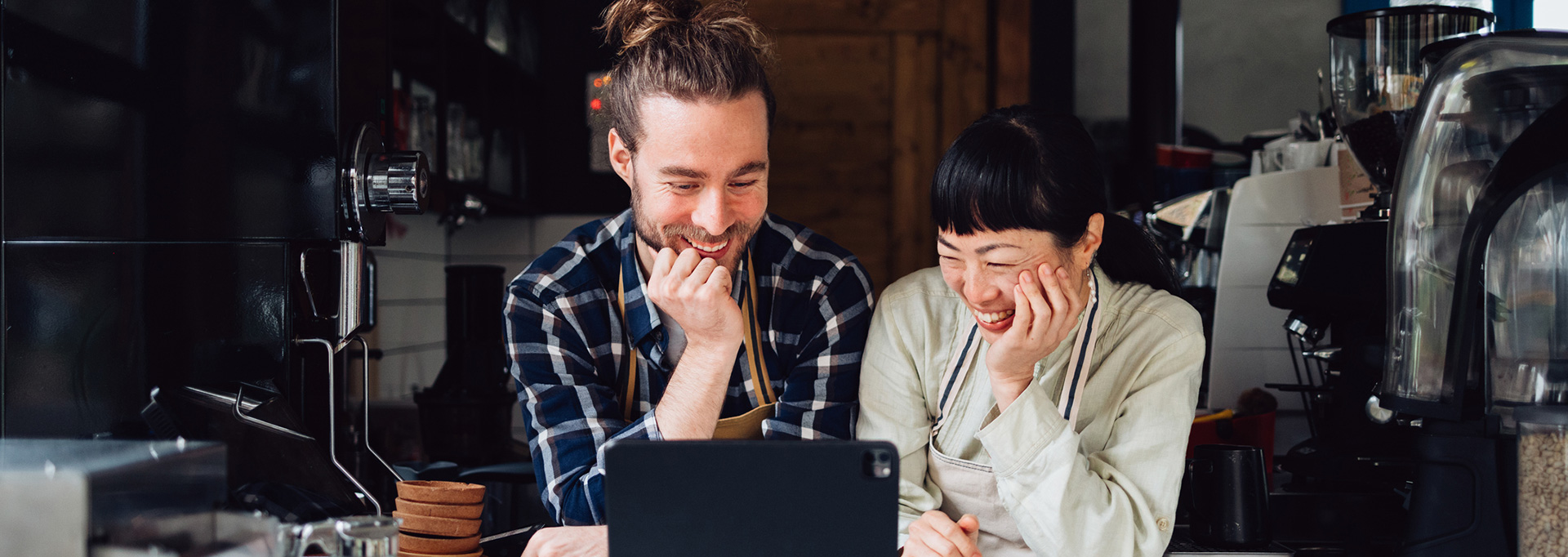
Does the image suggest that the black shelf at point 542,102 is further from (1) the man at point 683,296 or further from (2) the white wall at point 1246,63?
(2) the white wall at point 1246,63

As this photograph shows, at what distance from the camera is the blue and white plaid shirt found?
1378 mm

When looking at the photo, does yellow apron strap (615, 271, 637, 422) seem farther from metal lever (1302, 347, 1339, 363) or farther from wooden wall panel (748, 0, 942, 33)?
wooden wall panel (748, 0, 942, 33)

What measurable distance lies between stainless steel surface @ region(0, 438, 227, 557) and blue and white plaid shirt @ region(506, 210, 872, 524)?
0.61 metres

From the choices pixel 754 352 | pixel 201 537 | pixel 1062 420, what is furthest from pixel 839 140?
pixel 201 537

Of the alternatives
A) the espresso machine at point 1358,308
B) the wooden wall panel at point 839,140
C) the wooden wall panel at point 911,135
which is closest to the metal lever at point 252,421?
the espresso machine at point 1358,308

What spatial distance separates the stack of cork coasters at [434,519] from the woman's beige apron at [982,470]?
1.93 ft

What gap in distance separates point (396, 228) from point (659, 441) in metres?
2.24

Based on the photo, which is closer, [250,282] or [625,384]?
[250,282]

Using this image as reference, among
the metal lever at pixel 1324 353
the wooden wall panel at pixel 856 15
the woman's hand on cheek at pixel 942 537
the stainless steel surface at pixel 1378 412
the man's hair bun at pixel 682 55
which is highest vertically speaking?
the wooden wall panel at pixel 856 15

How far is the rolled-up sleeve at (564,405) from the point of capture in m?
1.34

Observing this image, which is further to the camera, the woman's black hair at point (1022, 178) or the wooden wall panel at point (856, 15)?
the wooden wall panel at point (856, 15)

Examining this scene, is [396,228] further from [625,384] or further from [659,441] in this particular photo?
[659,441]

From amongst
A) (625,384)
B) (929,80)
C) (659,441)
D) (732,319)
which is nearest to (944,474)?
(732,319)

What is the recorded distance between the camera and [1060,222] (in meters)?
1.22
